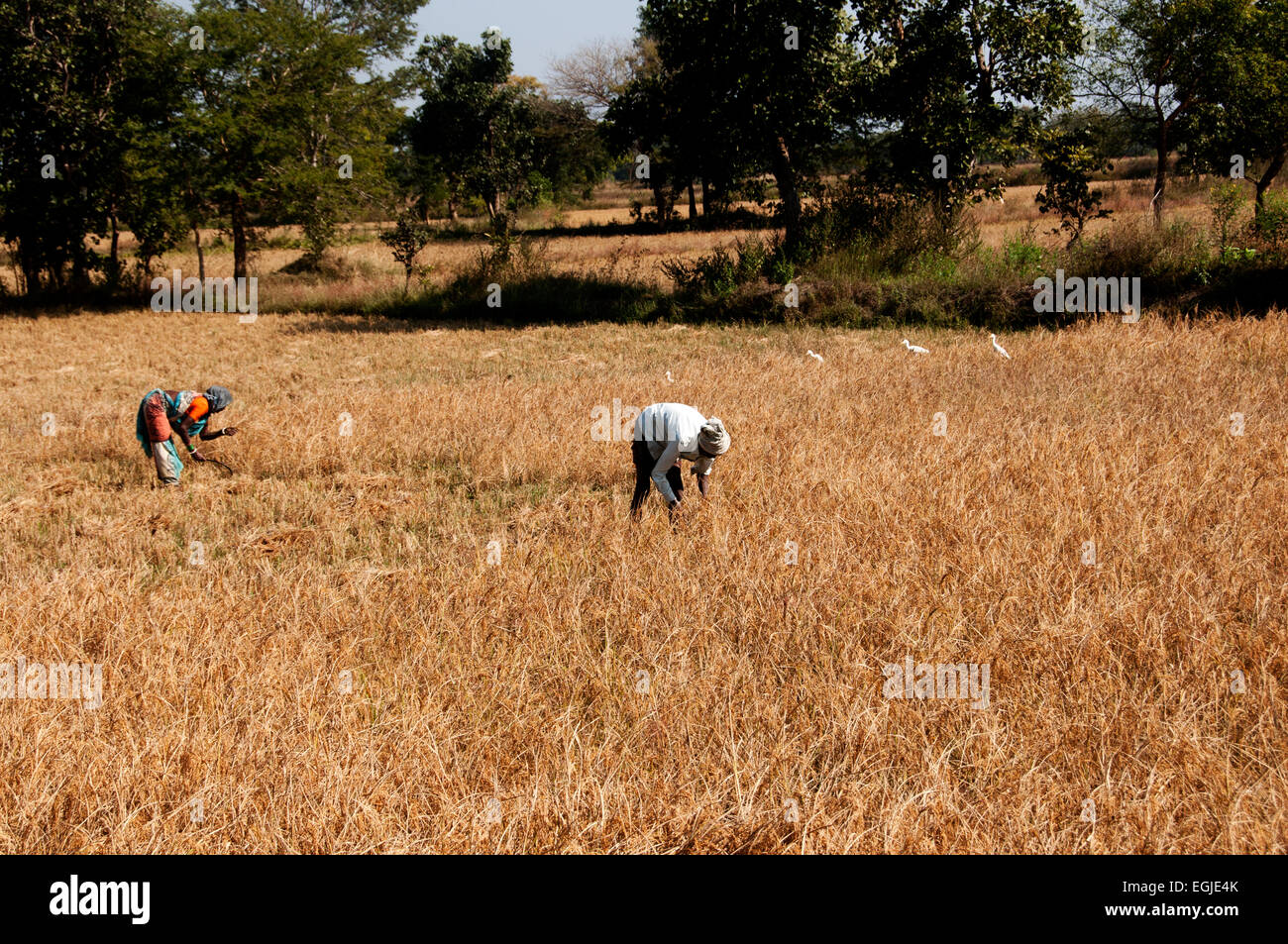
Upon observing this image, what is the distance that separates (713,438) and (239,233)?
72.1 feet

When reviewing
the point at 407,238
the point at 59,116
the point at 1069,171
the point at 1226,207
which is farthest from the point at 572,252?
the point at 1226,207

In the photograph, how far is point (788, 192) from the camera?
18.7 m

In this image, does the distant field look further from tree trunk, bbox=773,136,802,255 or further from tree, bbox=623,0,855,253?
tree, bbox=623,0,855,253

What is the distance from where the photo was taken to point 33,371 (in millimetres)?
14438

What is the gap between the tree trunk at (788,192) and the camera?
18000mm

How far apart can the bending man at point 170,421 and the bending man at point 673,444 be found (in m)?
4.45

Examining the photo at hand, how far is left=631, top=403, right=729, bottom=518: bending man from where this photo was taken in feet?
17.7

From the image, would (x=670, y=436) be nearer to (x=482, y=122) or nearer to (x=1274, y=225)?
(x=1274, y=225)

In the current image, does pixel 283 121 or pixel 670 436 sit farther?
pixel 283 121

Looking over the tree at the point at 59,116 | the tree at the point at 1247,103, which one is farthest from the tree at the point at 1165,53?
the tree at the point at 59,116

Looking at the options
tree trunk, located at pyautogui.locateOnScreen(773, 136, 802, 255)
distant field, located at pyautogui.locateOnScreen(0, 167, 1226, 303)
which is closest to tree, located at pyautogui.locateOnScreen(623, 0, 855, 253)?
tree trunk, located at pyautogui.locateOnScreen(773, 136, 802, 255)

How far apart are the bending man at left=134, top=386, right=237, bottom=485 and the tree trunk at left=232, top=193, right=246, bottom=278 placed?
16355 mm

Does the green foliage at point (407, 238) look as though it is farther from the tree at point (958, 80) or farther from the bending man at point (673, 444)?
the bending man at point (673, 444)

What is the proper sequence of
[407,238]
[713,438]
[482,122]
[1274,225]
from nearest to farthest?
[713,438], [1274,225], [407,238], [482,122]
